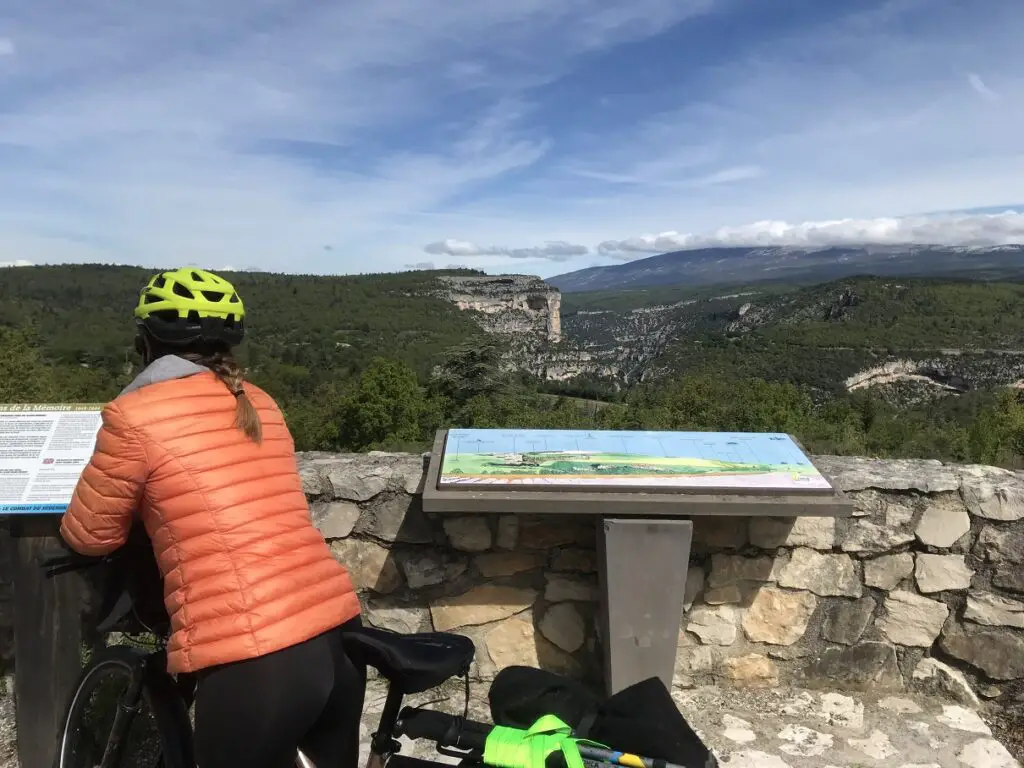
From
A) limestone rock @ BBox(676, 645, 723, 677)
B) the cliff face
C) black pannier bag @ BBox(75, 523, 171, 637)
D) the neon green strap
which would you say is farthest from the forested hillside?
the cliff face

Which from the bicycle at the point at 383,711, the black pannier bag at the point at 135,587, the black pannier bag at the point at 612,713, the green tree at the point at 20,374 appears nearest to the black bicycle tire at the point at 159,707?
the bicycle at the point at 383,711

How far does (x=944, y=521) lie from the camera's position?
119 inches

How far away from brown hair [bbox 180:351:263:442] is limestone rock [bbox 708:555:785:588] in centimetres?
219

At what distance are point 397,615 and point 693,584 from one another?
1.35m

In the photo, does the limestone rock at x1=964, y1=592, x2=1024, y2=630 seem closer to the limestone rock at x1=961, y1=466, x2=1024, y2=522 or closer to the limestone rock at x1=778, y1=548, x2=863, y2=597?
the limestone rock at x1=961, y1=466, x2=1024, y2=522

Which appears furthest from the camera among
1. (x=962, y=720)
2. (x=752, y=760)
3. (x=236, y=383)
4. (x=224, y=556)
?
(x=962, y=720)

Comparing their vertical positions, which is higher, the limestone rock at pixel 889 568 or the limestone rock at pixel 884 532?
the limestone rock at pixel 884 532

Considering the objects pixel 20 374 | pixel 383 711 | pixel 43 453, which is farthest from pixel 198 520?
pixel 20 374

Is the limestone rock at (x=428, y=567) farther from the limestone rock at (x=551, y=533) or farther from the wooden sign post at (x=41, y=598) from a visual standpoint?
the wooden sign post at (x=41, y=598)

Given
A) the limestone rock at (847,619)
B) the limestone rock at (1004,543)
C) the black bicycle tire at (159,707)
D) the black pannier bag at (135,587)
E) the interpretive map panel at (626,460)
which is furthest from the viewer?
the limestone rock at (847,619)

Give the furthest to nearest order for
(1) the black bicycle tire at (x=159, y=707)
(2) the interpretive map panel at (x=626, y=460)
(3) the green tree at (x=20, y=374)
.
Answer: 1. (3) the green tree at (x=20, y=374)
2. (2) the interpretive map panel at (x=626, y=460)
3. (1) the black bicycle tire at (x=159, y=707)

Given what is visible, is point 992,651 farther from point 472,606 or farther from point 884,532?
point 472,606

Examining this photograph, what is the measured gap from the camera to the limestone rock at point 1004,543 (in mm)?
3004

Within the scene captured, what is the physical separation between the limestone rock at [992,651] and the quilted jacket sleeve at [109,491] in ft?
11.0
